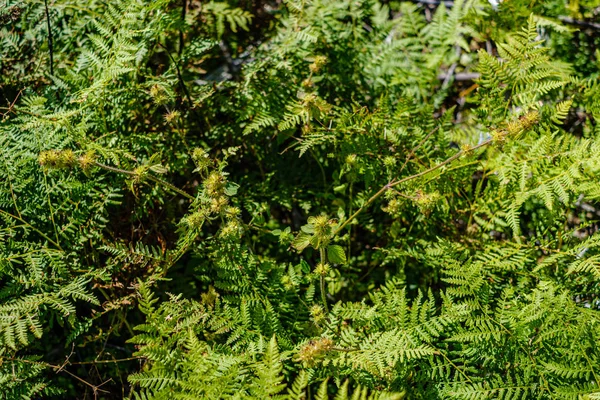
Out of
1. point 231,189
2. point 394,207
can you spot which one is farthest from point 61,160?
point 394,207

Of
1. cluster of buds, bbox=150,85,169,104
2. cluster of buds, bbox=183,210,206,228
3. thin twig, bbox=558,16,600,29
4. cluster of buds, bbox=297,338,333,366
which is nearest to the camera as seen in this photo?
cluster of buds, bbox=297,338,333,366

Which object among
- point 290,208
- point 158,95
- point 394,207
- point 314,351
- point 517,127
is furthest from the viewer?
point 290,208

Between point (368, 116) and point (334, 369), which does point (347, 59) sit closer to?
point (368, 116)

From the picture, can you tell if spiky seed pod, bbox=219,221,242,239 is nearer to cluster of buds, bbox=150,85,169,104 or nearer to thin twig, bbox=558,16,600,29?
cluster of buds, bbox=150,85,169,104

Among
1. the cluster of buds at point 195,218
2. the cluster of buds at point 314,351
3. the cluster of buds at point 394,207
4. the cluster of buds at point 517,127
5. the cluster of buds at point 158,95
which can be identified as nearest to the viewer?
the cluster of buds at point 314,351

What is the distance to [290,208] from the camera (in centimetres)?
261

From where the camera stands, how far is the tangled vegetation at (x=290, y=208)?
2.12 metres

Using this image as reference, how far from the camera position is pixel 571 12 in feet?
10.9

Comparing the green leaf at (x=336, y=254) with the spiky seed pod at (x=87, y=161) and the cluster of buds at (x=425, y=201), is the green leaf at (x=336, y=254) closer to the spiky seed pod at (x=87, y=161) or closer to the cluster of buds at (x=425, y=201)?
the cluster of buds at (x=425, y=201)

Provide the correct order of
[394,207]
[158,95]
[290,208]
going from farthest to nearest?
[290,208] → [394,207] → [158,95]

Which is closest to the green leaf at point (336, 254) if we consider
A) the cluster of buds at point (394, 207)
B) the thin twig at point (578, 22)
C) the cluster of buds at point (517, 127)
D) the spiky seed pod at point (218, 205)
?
the cluster of buds at point (394, 207)

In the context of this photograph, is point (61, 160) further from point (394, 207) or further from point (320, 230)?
point (394, 207)

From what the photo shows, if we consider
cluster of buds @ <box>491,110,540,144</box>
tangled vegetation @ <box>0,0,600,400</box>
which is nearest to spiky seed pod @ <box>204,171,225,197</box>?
tangled vegetation @ <box>0,0,600,400</box>

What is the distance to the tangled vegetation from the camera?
212 cm
